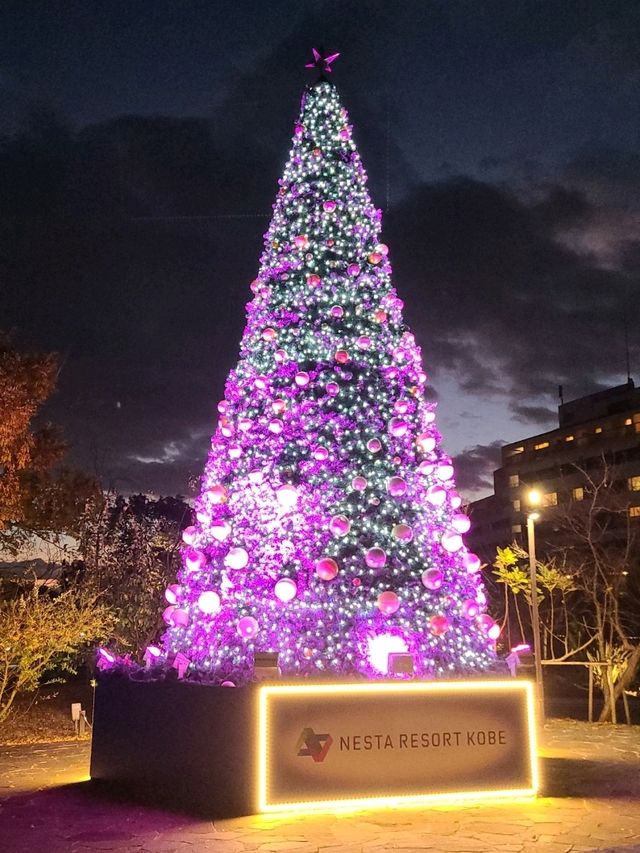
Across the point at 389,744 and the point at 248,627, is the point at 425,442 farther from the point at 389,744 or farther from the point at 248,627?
the point at 389,744

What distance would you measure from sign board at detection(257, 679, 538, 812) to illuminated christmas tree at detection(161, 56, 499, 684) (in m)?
0.83

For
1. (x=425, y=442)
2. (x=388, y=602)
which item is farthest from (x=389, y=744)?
(x=425, y=442)

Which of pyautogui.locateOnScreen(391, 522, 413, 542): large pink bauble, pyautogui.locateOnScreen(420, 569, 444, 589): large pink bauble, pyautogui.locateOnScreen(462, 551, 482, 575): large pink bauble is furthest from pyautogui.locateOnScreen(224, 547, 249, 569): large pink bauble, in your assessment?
pyautogui.locateOnScreen(462, 551, 482, 575): large pink bauble

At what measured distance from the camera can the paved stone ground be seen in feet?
19.9

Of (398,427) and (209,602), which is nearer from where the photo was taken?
(209,602)

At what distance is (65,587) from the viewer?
19.2 meters

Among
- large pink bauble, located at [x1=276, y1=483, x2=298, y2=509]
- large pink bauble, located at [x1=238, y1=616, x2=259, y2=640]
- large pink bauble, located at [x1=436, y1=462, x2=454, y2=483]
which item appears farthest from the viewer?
large pink bauble, located at [x1=436, y1=462, x2=454, y2=483]

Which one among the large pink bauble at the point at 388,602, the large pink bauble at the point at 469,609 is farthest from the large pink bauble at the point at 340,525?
the large pink bauble at the point at 469,609

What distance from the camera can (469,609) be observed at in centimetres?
942

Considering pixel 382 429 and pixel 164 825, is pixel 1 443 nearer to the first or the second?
pixel 382 429

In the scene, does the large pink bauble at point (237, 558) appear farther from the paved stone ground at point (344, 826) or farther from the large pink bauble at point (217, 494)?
the paved stone ground at point (344, 826)

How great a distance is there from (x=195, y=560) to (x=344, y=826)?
3745mm

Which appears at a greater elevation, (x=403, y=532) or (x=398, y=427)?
(x=398, y=427)

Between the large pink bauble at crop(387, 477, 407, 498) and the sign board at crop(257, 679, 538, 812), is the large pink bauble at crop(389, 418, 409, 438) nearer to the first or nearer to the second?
the large pink bauble at crop(387, 477, 407, 498)
